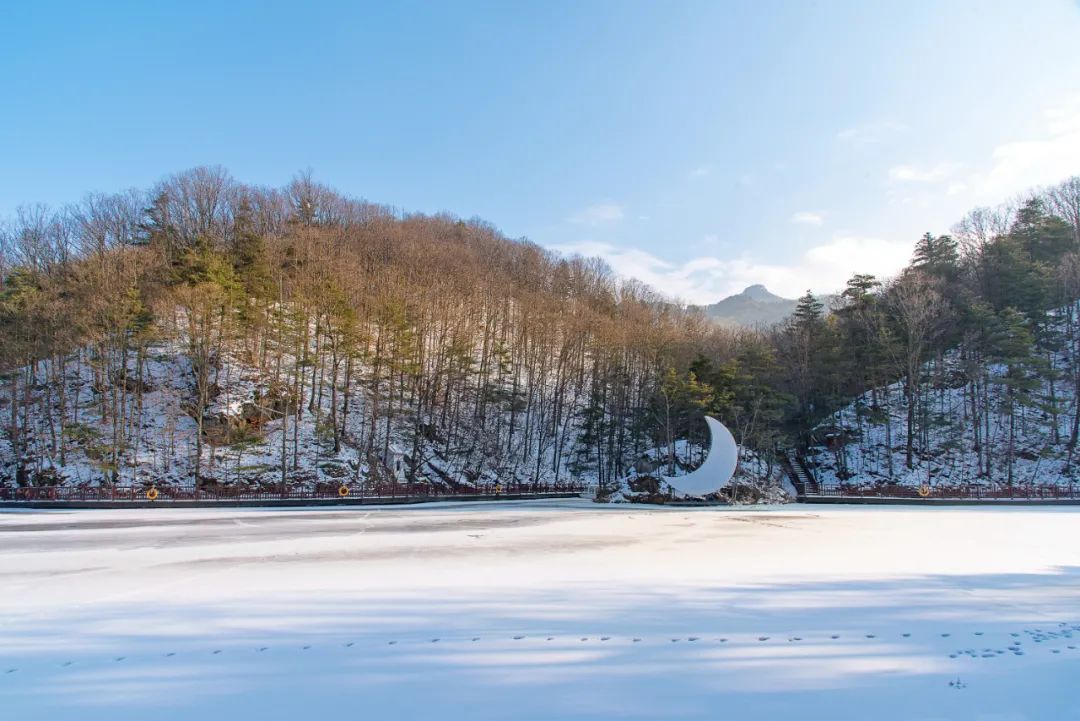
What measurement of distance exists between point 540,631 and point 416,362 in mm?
33140

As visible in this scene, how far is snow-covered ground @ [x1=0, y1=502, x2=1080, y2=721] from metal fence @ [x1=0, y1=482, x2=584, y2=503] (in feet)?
40.4

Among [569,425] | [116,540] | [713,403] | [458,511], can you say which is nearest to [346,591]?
[116,540]

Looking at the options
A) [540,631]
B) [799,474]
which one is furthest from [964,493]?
[540,631]

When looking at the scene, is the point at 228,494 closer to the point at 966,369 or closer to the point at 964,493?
the point at 964,493

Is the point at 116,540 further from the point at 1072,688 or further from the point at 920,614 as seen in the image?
the point at 1072,688

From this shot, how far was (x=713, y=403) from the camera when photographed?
32406mm

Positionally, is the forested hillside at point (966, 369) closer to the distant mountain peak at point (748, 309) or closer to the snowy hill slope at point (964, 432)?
the snowy hill slope at point (964, 432)

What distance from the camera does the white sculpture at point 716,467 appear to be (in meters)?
23.6

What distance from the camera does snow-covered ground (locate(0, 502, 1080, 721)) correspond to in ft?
13.9

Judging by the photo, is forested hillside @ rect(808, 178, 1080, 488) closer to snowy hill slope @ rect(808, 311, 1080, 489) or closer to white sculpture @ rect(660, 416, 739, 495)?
snowy hill slope @ rect(808, 311, 1080, 489)

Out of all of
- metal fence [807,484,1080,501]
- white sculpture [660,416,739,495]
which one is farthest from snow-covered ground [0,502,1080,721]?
metal fence [807,484,1080,501]

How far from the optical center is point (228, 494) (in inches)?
1001

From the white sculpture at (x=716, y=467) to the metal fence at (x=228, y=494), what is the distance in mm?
7784

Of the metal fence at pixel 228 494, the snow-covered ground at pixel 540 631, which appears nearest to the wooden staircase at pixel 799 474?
the metal fence at pixel 228 494
